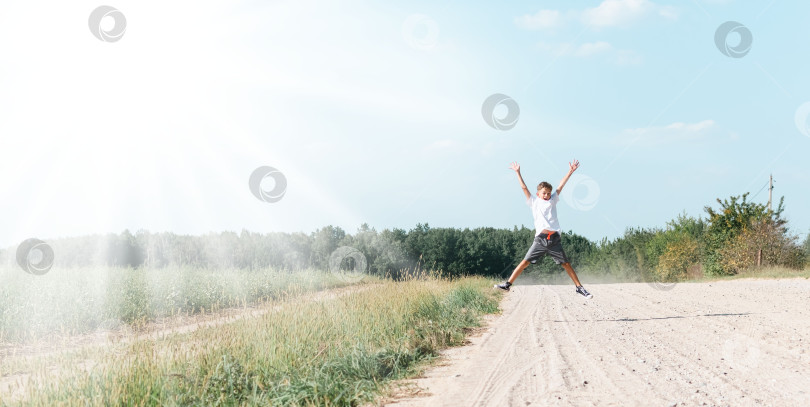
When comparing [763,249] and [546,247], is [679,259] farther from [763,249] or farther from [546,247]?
[546,247]

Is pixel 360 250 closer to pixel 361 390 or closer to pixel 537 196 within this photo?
pixel 537 196

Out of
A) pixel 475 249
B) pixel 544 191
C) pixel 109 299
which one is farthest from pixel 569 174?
pixel 475 249

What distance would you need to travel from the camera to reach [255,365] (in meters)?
5.29

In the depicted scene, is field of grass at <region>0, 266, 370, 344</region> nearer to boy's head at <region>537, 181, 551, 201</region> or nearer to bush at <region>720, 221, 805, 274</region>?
boy's head at <region>537, 181, 551, 201</region>

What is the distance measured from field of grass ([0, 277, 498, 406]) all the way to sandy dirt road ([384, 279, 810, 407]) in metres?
0.55

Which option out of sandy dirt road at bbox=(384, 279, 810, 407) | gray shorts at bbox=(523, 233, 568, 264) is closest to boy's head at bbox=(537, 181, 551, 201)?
gray shorts at bbox=(523, 233, 568, 264)

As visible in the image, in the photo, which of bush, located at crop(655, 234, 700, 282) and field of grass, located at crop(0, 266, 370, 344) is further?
bush, located at crop(655, 234, 700, 282)

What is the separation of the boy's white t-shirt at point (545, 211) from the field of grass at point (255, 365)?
114 inches

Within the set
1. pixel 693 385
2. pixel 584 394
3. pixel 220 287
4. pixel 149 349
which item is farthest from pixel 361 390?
pixel 220 287

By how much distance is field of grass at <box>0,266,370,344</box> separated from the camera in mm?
11091

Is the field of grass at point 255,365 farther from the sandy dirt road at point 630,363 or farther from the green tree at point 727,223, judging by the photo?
the green tree at point 727,223

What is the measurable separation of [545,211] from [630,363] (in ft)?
15.2

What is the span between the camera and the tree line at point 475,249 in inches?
1116

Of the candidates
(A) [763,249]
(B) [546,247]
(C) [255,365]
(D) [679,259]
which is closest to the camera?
(C) [255,365]
